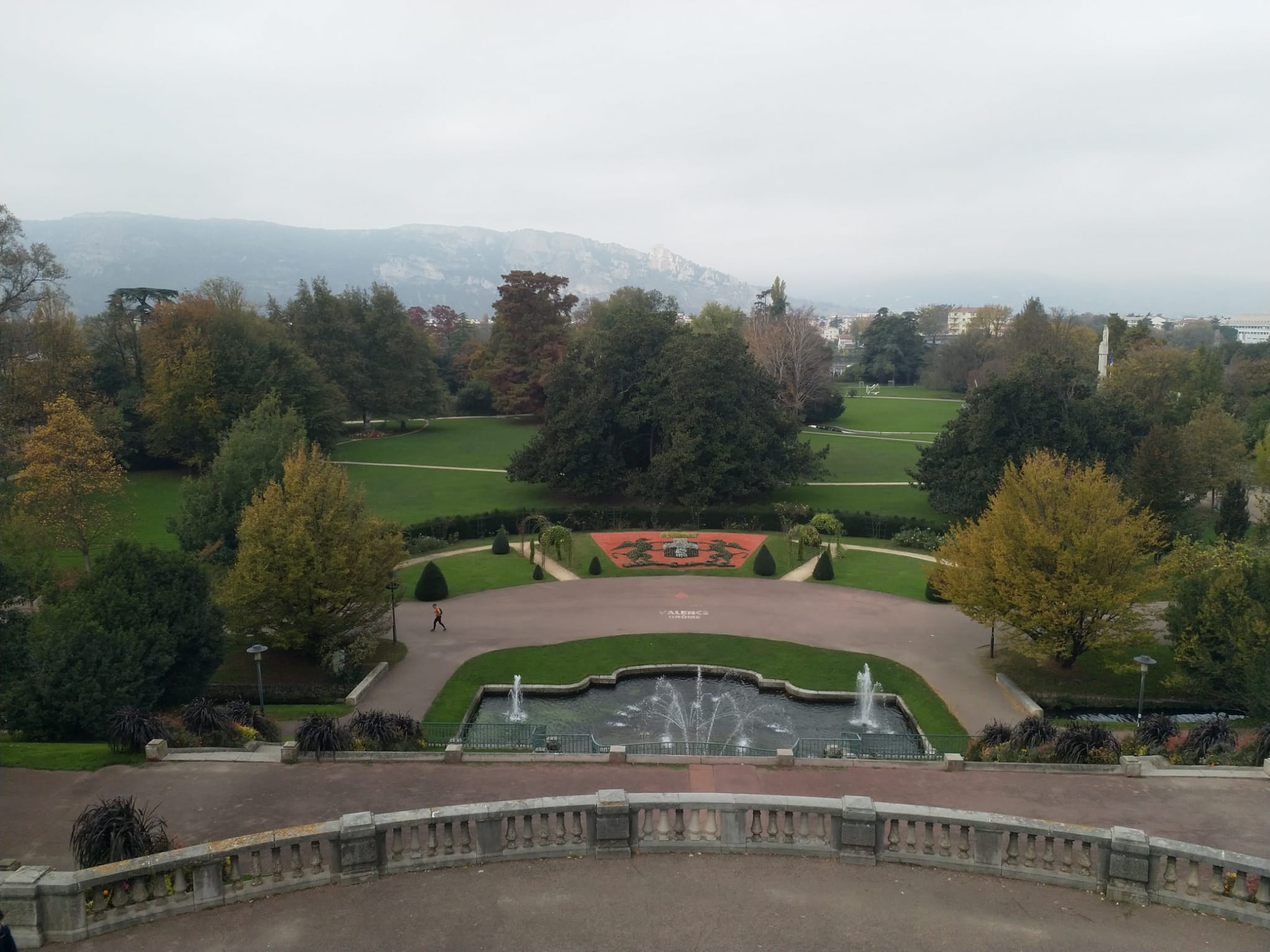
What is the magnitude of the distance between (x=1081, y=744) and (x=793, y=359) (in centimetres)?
7481

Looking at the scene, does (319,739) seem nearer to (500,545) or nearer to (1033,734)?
(1033,734)

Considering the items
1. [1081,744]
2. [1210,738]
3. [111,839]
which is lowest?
[1081,744]

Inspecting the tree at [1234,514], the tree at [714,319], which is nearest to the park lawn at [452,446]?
the tree at [714,319]

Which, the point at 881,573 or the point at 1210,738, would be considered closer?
the point at 1210,738

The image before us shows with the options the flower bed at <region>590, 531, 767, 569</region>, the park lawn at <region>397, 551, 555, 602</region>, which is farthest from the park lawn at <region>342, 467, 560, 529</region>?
the flower bed at <region>590, 531, 767, 569</region>

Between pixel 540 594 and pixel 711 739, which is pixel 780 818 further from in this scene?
pixel 540 594

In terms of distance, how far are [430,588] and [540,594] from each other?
5.27 metres

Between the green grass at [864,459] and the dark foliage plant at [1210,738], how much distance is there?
43.0m

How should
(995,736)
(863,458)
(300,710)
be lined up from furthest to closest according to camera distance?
(863,458) < (300,710) < (995,736)

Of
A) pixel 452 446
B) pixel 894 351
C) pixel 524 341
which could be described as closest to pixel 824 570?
pixel 452 446

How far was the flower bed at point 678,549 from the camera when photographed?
4750 cm

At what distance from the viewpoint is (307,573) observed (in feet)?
101

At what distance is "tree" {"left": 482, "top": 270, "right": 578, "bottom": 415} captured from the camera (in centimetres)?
9275

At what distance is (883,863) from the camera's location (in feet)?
46.7
